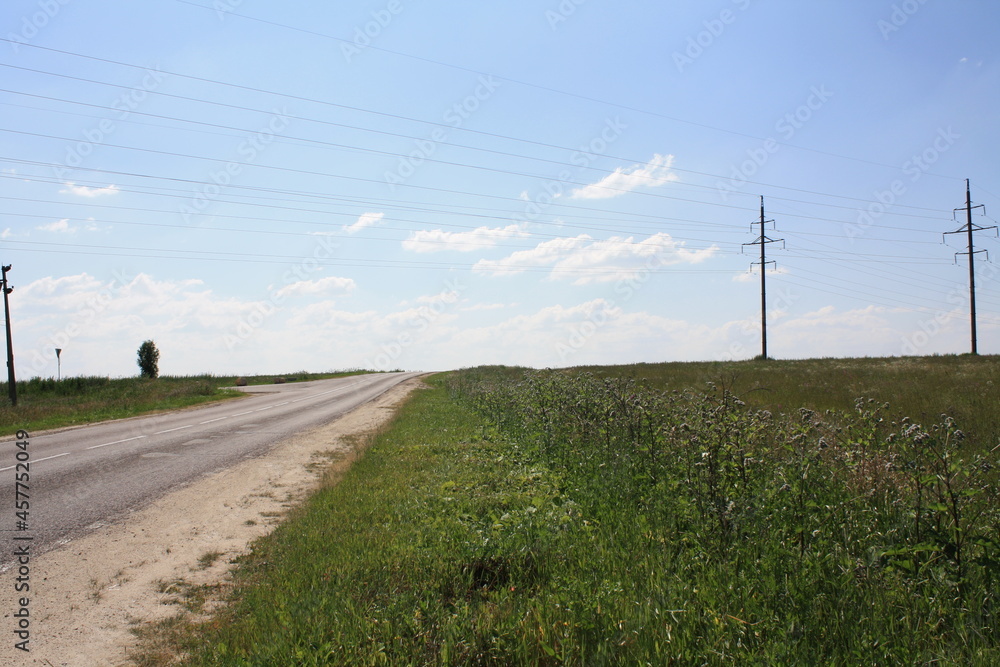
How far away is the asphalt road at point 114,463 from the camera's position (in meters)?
7.41

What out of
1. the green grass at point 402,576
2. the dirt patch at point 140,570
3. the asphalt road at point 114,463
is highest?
the green grass at point 402,576

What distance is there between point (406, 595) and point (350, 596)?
1.57 ft

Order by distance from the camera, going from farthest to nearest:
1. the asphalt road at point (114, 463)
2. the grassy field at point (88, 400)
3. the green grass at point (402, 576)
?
the grassy field at point (88, 400), the asphalt road at point (114, 463), the green grass at point (402, 576)

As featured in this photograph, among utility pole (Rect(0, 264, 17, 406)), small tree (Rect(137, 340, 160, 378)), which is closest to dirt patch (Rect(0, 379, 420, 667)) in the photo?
utility pole (Rect(0, 264, 17, 406))

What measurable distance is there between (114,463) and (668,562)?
11.5 meters

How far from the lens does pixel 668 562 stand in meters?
4.68

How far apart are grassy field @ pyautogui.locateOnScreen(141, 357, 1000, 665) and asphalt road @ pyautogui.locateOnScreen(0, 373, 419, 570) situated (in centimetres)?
301

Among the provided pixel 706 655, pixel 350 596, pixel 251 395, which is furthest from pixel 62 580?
pixel 251 395

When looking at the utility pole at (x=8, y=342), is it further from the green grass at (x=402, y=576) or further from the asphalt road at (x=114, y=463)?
the green grass at (x=402, y=576)

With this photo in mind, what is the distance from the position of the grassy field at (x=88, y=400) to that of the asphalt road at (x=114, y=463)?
9.31ft

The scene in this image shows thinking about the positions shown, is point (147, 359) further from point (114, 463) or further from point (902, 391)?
point (902, 391)

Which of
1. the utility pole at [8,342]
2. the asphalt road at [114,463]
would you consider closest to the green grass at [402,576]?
the asphalt road at [114,463]

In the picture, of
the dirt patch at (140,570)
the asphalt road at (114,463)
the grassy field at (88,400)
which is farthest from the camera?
the grassy field at (88,400)

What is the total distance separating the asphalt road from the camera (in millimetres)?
7410
